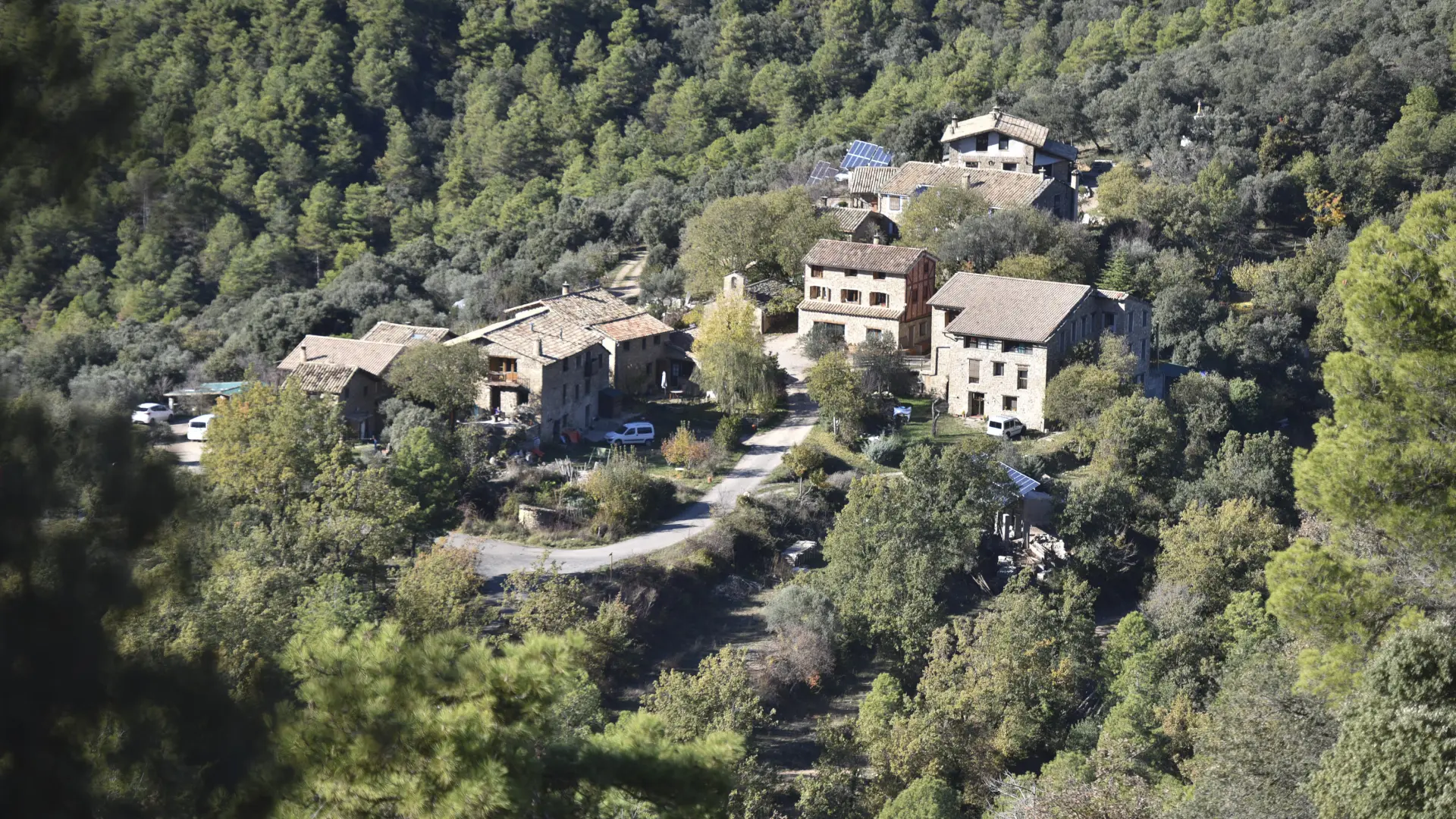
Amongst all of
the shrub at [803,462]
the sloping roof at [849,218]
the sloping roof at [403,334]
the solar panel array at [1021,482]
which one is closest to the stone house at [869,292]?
the sloping roof at [849,218]

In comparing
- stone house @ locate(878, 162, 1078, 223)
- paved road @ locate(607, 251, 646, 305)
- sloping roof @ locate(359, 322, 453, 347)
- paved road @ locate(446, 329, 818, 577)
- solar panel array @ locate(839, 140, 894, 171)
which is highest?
solar panel array @ locate(839, 140, 894, 171)

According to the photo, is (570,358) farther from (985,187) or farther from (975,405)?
(985,187)

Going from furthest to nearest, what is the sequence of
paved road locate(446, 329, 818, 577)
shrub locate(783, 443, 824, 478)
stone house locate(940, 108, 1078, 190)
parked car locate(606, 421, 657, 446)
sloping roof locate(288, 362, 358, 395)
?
stone house locate(940, 108, 1078, 190) < parked car locate(606, 421, 657, 446) < sloping roof locate(288, 362, 358, 395) < shrub locate(783, 443, 824, 478) < paved road locate(446, 329, 818, 577)

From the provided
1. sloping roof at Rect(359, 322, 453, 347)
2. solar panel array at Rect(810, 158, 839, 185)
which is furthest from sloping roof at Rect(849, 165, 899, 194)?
sloping roof at Rect(359, 322, 453, 347)

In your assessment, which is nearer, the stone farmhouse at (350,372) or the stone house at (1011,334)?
the stone farmhouse at (350,372)

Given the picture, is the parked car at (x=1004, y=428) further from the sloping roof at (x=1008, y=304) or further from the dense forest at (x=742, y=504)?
the sloping roof at (x=1008, y=304)

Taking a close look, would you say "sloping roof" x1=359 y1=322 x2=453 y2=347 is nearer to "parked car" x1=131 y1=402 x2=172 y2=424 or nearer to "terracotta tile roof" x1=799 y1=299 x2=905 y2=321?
"parked car" x1=131 y1=402 x2=172 y2=424

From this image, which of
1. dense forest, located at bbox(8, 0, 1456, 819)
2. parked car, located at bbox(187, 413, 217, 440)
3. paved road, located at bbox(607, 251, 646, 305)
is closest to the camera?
dense forest, located at bbox(8, 0, 1456, 819)

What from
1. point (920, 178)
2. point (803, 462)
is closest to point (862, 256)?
point (920, 178)
